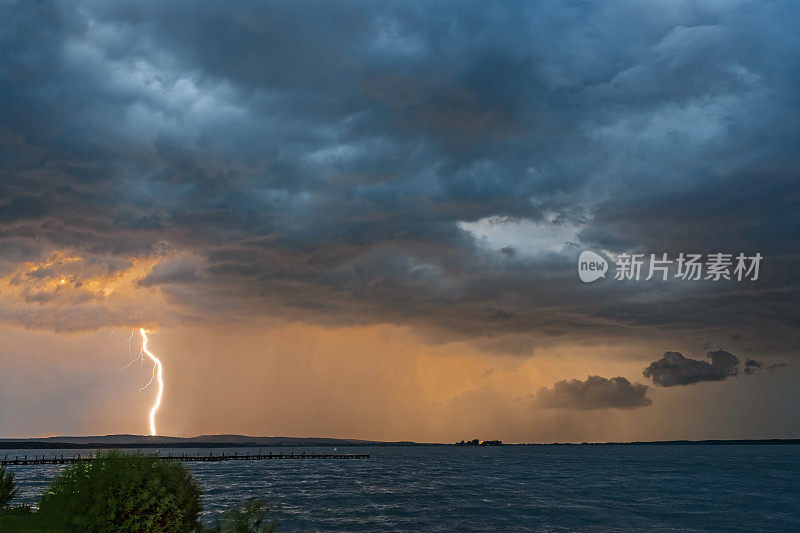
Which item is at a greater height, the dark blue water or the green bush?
the green bush

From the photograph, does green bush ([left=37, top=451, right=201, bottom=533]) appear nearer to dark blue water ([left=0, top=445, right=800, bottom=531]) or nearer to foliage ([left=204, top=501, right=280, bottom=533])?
foliage ([left=204, top=501, right=280, bottom=533])

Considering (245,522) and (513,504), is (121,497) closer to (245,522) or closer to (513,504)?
(245,522)

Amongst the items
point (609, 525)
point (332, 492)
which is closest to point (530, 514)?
point (609, 525)

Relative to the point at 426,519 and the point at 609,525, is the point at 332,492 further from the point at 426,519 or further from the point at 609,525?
the point at 609,525

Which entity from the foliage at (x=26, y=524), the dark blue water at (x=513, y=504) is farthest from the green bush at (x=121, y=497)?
the dark blue water at (x=513, y=504)

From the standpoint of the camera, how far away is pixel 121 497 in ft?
84.1

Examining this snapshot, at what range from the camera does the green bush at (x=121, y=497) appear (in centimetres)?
2547

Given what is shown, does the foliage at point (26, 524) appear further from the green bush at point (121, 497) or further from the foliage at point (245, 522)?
the foliage at point (245, 522)

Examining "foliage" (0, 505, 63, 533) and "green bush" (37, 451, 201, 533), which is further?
"foliage" (0, 505, 63, 533)

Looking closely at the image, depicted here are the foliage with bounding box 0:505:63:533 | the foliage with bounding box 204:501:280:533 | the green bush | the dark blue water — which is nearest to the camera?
the green bush

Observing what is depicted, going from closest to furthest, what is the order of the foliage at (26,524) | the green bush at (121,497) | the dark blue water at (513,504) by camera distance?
the green bush at (121,497), the foliage at (26,524), the dark blue water at (513,504)

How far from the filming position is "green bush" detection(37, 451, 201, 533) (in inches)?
1003

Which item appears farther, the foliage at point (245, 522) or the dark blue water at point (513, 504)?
the dark blue water at point (513, 504)

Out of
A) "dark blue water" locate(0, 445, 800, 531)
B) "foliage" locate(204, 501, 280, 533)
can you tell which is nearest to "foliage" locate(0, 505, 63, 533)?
"foliage" locate(204, 501, 280, 533)
